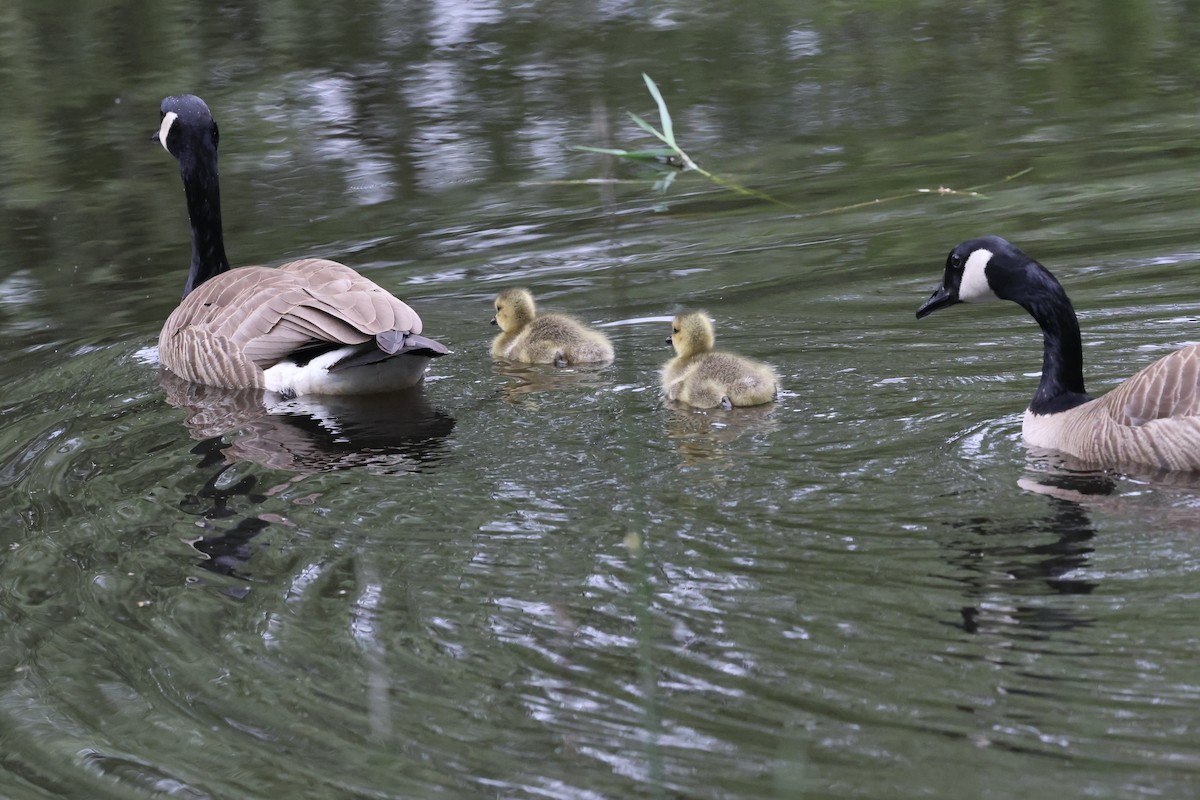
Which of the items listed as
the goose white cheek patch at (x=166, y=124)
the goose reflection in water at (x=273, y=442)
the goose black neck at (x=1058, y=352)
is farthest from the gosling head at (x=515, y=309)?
the goose black neck at (x=1058, y=352)

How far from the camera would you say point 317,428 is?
8070 mm

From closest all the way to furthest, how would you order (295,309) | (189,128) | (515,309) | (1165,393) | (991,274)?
(1165,393)
(991,274)
(295,309)
(515,309)
(189,128)

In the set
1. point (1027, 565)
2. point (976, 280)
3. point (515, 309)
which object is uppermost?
point (976, 280)

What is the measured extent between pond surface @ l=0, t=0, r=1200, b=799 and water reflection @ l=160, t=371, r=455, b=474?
36 millimetres

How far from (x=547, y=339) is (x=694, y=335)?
3.21 feet

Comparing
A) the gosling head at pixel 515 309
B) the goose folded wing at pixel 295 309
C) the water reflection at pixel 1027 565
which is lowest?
the water reflection at pixel 1027 565

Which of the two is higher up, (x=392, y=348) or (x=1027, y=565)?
(x=392, y=348)

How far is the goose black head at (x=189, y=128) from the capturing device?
9938 mm

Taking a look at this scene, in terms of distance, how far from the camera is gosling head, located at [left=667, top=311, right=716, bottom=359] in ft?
26.2

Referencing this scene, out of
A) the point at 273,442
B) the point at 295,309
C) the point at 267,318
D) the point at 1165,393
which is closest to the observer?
the point at 1165,393

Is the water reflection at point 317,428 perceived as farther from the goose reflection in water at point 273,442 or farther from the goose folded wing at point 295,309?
the goose folded wing at point 295,309

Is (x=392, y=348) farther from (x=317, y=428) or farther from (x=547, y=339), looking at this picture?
(x=547, y=339)

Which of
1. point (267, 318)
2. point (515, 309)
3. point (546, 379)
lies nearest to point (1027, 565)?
point (546, 379)

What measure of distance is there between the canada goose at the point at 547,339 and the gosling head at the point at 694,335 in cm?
74
